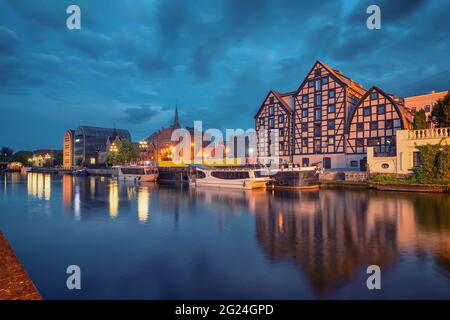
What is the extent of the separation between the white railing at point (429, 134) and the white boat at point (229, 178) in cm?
1694

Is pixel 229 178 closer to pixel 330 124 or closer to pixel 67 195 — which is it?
pixel 330 124

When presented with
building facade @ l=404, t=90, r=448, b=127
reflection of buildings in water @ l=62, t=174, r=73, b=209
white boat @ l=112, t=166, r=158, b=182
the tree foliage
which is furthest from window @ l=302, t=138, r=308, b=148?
the tree foliage

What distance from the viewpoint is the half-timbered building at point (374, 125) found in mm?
37000

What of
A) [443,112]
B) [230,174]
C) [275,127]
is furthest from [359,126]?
[230,174]

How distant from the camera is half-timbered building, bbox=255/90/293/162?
4712cm

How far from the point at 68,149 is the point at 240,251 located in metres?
119

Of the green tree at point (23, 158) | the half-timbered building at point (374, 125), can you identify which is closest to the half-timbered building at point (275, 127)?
the half-timbered building at point (374, 125)

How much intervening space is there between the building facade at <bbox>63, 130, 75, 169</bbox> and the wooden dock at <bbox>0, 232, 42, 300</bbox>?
11408 centimetres

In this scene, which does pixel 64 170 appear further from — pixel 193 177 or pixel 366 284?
pixel 366 284

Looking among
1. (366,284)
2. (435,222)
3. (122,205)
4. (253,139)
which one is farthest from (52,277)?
(253,139)

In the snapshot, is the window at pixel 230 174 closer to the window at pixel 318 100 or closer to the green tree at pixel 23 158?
the window at pixel 318 100

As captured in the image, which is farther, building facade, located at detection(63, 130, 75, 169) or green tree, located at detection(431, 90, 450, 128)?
building facade, located at detection(63, 130, 75, 169)

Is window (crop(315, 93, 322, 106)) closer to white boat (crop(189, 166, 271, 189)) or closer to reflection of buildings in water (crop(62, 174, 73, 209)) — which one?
white boat (crop(189, 166, 271, 189))

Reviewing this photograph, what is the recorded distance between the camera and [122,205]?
23.8 m
